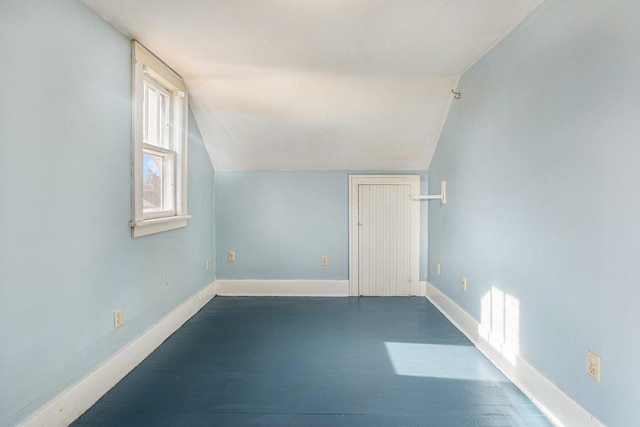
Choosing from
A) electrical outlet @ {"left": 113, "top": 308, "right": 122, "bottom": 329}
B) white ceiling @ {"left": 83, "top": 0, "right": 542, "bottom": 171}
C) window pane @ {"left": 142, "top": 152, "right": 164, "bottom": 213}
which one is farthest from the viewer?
window pane @ {"left": 142, "top": 152, "right": 164, "bottom": 213}

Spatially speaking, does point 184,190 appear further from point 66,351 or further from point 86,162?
point 66,351

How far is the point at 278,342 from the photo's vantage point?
9.34ft

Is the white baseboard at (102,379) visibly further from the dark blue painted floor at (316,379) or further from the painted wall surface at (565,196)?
the painted wall surface at (565,196)

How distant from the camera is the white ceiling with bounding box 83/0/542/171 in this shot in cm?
206

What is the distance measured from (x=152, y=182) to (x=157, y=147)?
0.94ft

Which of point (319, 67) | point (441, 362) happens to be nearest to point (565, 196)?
point (441, 362)

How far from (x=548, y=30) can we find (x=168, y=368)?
3.02m

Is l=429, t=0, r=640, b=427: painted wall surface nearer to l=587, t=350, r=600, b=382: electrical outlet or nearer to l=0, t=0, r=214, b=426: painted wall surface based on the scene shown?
l=587, t=350, r=600, b=382: electrical outlet

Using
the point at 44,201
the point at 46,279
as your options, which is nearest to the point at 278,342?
the point at 46,279

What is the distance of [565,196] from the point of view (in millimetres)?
1792

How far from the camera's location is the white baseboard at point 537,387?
5.58ft

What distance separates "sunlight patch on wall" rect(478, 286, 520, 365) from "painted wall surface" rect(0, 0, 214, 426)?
8.09 feet

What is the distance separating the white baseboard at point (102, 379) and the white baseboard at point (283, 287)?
1.02 meters

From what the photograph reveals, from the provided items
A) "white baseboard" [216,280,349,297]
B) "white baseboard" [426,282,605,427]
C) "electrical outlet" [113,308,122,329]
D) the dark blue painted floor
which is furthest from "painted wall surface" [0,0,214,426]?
"white baseboard" [426,282,605,427]
